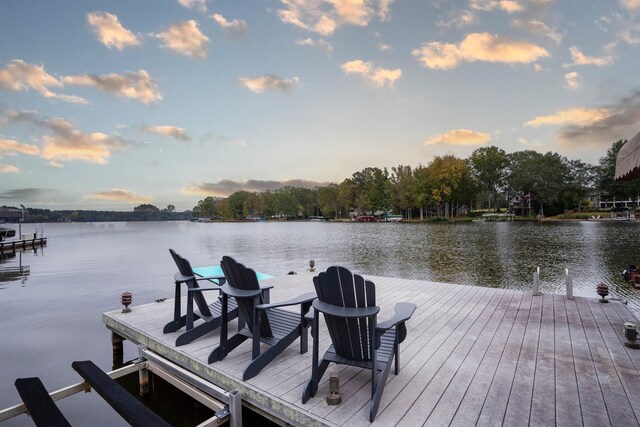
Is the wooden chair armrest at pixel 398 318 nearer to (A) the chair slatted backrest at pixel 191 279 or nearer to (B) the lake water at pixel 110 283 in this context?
(A) the chair slatted backrest at pixel 191 279

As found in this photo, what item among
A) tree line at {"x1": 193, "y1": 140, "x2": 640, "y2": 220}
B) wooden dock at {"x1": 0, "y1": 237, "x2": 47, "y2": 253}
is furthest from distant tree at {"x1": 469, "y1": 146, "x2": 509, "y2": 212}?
wooden dock at {"x1": 0, "y1": 237, "x2": 47, "y2": 253}

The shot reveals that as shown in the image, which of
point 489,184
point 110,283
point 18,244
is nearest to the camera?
point 110,283

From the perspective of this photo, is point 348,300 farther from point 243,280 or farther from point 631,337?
point 631,337

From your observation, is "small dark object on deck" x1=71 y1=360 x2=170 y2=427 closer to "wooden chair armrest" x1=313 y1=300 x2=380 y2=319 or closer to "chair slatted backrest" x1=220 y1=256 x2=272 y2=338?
"chair slatted backrest" x1=220 y1=256 x2=272 y2=338

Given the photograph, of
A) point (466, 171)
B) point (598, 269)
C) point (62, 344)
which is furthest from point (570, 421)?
point (466, 171)

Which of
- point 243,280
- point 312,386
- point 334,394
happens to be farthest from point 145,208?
point 334,394

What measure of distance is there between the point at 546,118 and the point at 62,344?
47.7 m

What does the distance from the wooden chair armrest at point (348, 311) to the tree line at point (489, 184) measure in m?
61.4

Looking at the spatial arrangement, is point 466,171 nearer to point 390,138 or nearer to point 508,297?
point 390,138

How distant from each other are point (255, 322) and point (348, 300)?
3.76ft

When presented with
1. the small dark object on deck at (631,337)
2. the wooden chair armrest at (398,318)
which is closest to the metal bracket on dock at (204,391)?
the wooden chair armrest at (398,318)

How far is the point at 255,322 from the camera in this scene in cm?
309

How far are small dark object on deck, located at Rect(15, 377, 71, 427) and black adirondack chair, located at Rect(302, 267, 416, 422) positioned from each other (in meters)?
1.78

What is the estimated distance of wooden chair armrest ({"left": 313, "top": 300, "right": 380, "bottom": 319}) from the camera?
A: 7.52 ft
